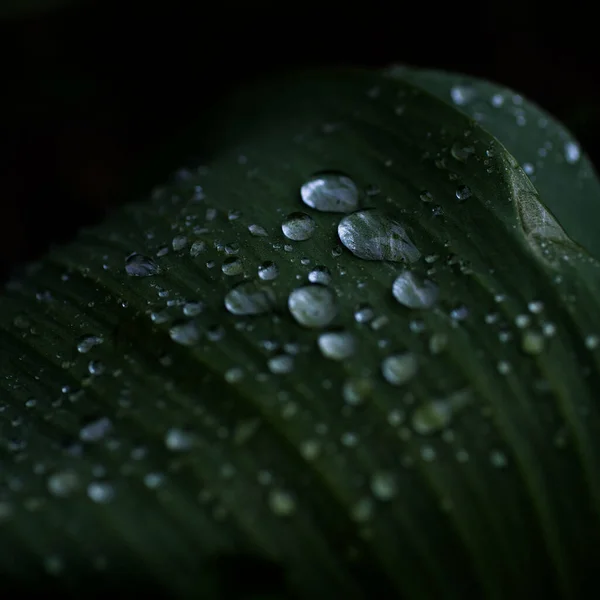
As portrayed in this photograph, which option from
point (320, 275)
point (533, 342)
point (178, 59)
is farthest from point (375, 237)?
point (178, 59)

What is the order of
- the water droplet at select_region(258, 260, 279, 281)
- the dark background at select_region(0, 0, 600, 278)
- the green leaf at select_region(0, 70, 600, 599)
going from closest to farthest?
the green leaf at select_region(0, 70, 600, 599)
the water droplet at select_region(258, 260, 279, 281)
the dark background at select_region(0, 0, 600, 278)

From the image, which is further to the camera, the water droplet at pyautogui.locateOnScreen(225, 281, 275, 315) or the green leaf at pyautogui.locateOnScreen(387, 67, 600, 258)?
the green leaf at pyautogui.locateOnScreen(387, 67, 600, 258)

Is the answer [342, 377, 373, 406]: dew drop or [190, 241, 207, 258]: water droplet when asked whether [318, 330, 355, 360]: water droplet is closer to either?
[342, 377, 373, 406]: dew drop

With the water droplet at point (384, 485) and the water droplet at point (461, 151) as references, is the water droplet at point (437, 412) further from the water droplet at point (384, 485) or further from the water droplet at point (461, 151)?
the water droplet at point (461, 151)

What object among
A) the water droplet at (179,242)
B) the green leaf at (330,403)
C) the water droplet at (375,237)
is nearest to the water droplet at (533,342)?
the green leaf at (330,403)

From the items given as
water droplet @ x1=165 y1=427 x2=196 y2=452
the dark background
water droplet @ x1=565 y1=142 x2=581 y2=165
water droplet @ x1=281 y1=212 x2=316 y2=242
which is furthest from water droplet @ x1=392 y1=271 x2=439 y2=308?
the dark background

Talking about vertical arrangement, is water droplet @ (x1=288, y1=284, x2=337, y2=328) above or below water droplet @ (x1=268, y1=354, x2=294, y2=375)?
above

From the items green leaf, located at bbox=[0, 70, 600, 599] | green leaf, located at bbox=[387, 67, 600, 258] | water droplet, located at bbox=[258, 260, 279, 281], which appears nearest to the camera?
green leaf, located at bbox=[0, 70, 600, 599]
